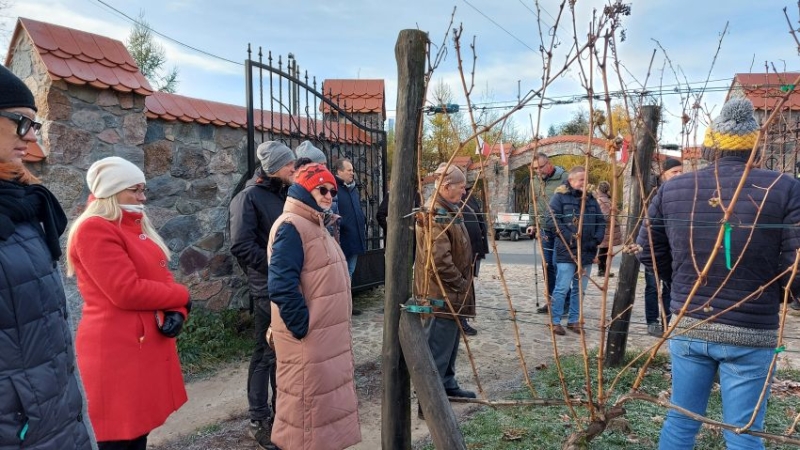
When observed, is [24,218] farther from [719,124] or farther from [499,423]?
[499,423]

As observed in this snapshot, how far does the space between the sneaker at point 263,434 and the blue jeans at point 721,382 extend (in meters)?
2.15

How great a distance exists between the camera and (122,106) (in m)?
4.06

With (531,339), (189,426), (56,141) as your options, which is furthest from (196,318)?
(531,339)

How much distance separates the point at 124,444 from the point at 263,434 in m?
1.00

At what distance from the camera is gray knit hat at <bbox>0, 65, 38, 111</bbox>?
Result: 1.45m

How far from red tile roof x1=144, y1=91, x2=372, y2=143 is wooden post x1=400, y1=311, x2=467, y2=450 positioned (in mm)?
3322

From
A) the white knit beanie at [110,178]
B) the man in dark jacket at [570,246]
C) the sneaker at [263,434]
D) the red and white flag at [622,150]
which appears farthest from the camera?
the man in dark jacket at [570,246]

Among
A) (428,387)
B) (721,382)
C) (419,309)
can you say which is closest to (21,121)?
(419,309)

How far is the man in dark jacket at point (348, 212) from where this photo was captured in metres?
5.36

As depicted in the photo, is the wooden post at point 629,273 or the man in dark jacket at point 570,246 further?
the man in dark jacket at point 570,246

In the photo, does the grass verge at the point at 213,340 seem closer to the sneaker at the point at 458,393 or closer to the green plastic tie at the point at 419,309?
the sneaker at the point at 458,393

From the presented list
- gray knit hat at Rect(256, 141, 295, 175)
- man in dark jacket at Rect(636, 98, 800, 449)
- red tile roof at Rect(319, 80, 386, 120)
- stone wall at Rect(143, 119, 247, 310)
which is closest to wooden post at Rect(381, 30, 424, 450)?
man in dark jacket at Rect(636, 98, 800, 449)


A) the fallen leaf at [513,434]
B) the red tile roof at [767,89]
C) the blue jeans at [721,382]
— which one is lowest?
the fallen leaf at [513,434]

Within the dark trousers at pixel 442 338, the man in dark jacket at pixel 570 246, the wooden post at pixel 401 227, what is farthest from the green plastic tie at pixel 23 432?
the man in dark jacket at pixel 570 246
